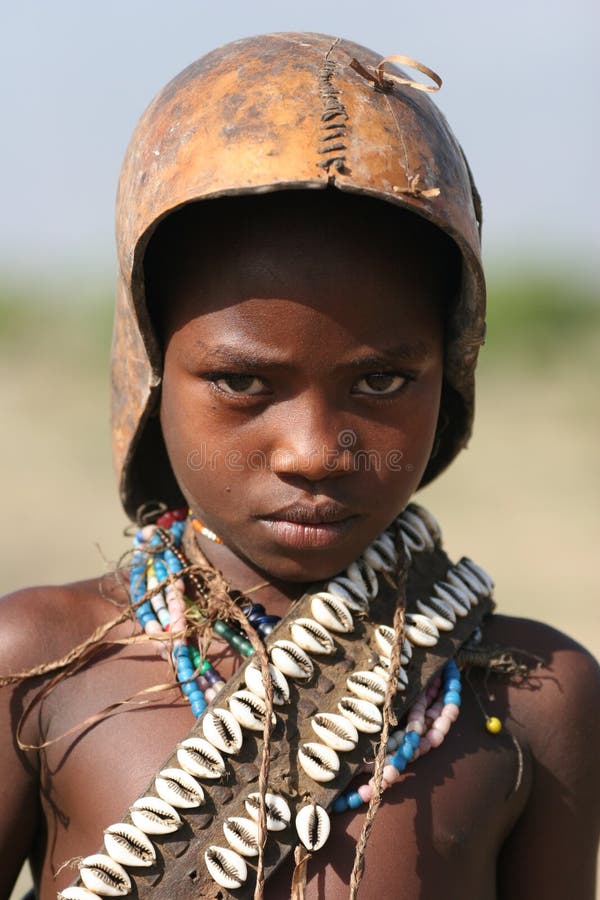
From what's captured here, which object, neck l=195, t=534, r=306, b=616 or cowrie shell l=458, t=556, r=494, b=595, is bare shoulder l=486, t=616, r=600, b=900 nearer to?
cowrie shell l=458, t=556, r=494, b=595

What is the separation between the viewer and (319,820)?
80.0 inches

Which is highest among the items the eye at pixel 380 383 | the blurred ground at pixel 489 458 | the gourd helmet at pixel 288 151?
the gourd helmet at pixel 288 151

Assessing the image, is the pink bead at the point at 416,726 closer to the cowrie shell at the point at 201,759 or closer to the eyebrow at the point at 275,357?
the cowrie shell at the point at 201,759

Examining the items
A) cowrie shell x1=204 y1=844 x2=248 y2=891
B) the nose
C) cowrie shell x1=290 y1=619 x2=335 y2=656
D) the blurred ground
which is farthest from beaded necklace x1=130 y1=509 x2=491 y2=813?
the blurred ground

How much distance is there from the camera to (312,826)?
2.03m

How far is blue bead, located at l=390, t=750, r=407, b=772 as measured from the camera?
2127 mm

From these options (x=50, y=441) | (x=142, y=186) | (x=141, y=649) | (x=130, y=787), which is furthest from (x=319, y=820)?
(x=50, y=441)

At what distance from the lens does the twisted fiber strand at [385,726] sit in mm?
1962

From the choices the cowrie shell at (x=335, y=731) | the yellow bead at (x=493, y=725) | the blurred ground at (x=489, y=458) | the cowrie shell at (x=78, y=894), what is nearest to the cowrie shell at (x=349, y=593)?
the cowrie shell at (x=335, y=731)

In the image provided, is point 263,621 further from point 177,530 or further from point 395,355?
point 395,355

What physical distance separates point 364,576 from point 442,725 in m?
0.32

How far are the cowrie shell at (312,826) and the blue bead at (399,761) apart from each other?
0.17 m

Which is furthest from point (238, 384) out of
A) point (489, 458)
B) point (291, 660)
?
point (489, 458)

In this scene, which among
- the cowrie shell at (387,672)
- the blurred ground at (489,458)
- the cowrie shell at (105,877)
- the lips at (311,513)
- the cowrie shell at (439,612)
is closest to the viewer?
the cowrie shell at (105,877)
